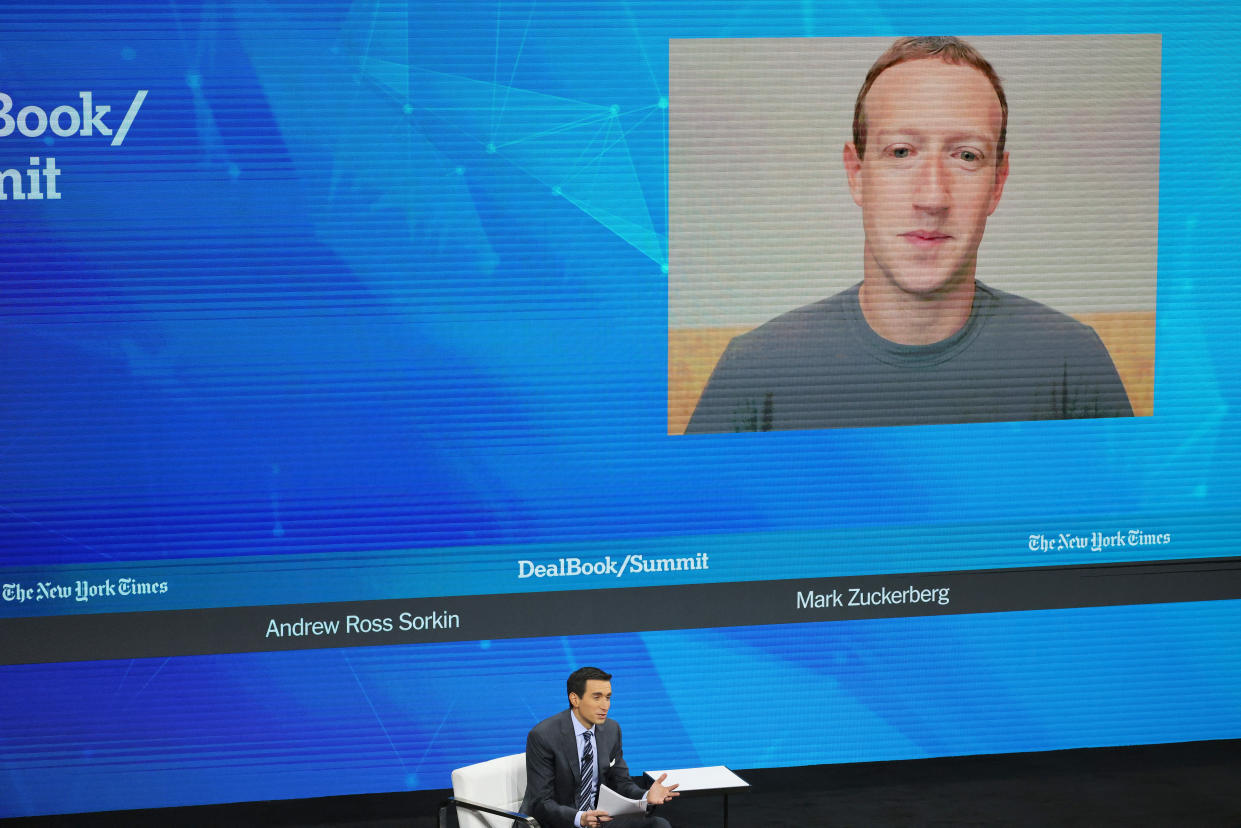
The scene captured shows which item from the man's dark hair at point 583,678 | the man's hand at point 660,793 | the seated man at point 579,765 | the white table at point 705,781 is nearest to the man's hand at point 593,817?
the seated man at point 579,765

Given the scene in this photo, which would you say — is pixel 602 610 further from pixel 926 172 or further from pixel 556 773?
pixel 926 172

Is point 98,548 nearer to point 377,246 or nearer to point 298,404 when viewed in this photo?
point 298,404

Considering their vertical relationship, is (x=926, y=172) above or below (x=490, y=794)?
above

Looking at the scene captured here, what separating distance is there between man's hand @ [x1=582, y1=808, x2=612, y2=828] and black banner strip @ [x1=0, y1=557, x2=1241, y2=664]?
4.48ft

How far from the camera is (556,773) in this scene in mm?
4711

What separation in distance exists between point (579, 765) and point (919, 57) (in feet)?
10.2

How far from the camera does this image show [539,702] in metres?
5.93

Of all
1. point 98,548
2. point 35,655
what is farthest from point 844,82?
point 35,655

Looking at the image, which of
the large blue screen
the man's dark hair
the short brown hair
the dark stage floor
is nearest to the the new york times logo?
the large blue screen

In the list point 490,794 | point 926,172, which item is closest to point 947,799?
point 490,794

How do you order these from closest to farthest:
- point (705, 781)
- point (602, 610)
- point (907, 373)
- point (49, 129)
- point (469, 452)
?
point (705, 781), point (49, 129), point (469, 452), point (602, 610), point (907, 373)

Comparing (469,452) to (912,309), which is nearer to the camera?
(469,452)

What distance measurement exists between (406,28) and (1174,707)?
428 centimetres

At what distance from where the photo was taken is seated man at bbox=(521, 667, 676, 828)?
4.66 meters
